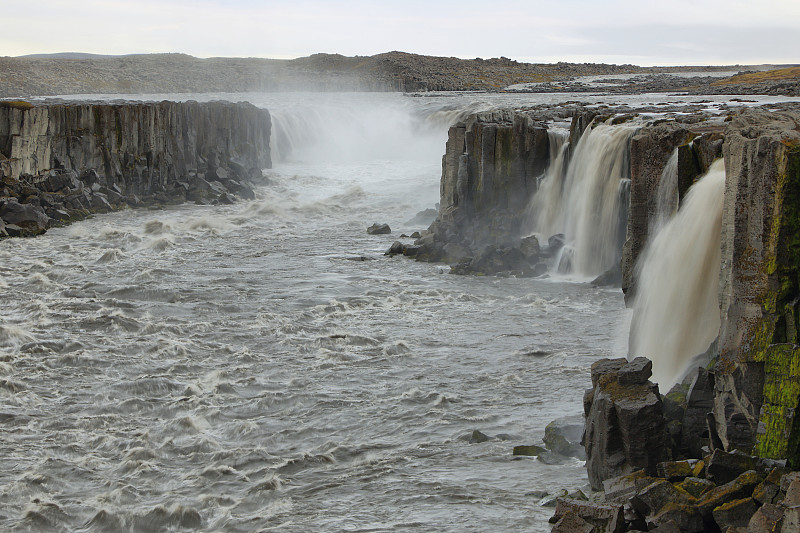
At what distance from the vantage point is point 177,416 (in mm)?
17469

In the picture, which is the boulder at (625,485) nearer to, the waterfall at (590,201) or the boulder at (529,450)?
the boulder at (529,450)

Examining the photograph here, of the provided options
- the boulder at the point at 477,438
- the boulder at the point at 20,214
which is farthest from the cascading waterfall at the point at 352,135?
Answer: the boulder at the point at 477,438

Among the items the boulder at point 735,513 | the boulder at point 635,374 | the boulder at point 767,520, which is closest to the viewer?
the boulder at point 767,520

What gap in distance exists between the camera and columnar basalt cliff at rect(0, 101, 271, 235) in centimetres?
4075

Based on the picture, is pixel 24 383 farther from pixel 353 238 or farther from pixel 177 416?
pixel 353 238

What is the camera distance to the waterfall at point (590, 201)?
28.7 meters

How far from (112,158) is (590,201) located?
88.0ft

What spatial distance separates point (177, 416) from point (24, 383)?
13.6 ft

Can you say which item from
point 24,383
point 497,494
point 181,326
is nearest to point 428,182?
point 181,326

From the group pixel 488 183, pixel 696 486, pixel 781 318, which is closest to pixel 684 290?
pixel 781 318

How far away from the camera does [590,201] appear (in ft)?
99.7

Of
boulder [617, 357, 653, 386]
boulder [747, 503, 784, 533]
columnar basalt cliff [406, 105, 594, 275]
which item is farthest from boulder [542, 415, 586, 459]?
columnar basalt cliff [406, 105, 594, 275]

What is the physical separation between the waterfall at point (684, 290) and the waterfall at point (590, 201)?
9.45 metres

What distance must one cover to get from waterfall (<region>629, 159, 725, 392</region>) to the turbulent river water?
1.88 meters
